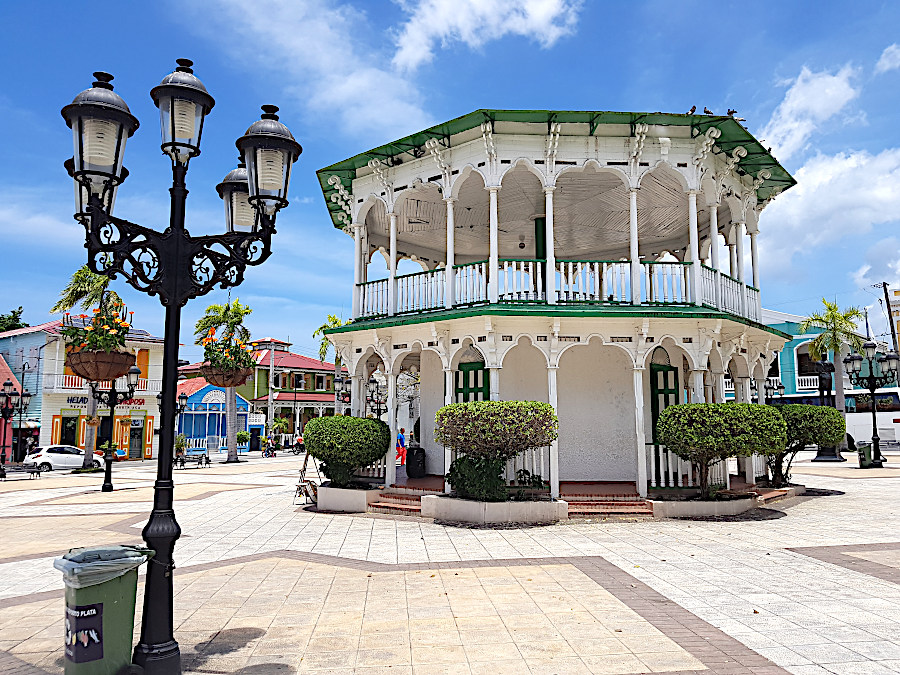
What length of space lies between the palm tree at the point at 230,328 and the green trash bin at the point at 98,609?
1387 inches

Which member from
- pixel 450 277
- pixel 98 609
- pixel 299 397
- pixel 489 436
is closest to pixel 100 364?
pixel 450 277

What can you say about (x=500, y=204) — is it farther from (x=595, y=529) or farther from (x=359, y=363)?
(x=595, y=529)

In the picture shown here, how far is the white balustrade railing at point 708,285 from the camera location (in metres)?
14.2

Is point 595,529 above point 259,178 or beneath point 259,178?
beneath

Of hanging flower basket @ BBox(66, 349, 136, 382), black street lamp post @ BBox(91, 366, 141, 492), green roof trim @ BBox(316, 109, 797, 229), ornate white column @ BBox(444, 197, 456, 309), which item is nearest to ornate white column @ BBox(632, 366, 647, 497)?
ornate white column @ BBox(444, 197, 456, 309)

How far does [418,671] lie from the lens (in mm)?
5117

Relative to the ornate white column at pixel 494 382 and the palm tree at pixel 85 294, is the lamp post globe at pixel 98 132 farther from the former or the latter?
the palm tree at pixel 85 294

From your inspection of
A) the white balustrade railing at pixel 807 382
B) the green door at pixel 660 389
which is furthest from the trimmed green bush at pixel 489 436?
the white balustrade railing at pixel 807 382

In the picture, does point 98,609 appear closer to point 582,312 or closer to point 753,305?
point 582,312

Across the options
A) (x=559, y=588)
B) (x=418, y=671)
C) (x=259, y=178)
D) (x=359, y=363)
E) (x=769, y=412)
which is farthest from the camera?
(x=359, y=363)

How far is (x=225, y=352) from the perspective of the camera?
37156mm

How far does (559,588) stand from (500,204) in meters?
11.4

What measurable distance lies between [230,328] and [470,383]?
27.8 meters

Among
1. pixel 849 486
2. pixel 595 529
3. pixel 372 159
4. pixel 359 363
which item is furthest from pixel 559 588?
pixel 849 486
